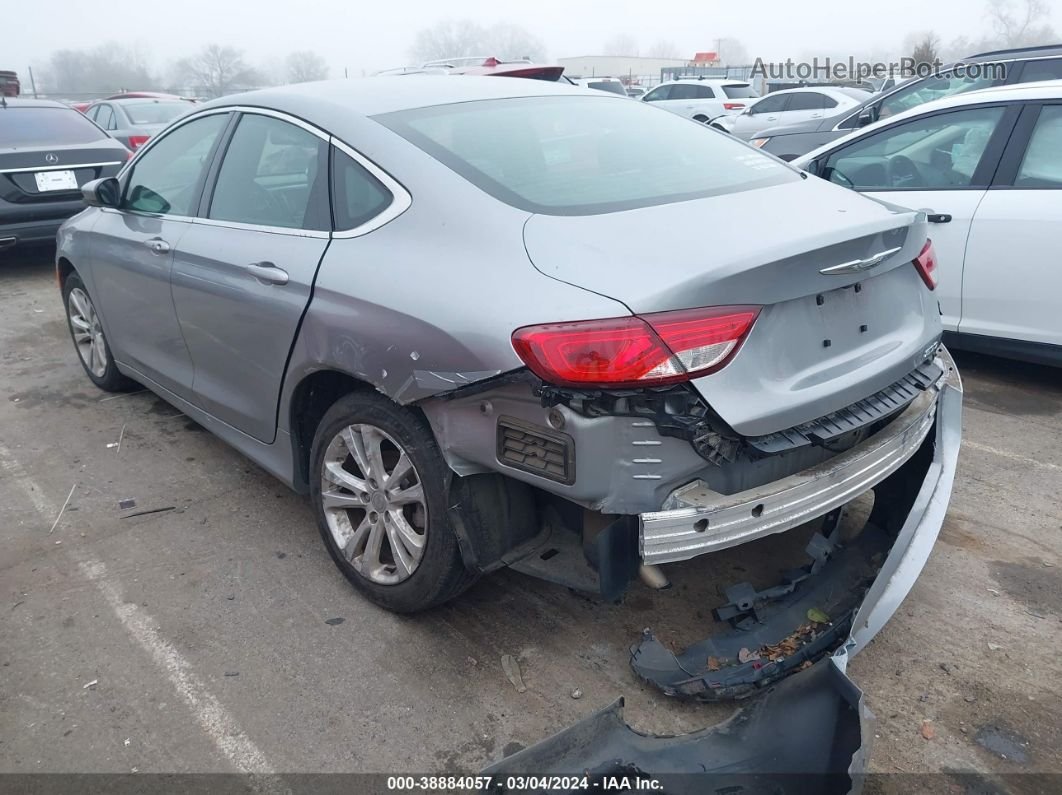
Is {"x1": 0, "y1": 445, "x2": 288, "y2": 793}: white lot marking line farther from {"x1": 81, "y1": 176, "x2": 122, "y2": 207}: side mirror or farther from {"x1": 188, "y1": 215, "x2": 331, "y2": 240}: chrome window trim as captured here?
{"x1": 81, "y1": 176, "x2": 122, "y2": 207}: side mirror

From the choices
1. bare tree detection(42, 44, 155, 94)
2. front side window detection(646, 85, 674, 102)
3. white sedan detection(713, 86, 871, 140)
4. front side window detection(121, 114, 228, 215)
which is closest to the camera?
front side window detection(121, 114, 228, 215)

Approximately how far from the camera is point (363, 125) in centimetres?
288

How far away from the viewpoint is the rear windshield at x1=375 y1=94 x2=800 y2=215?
2604mm

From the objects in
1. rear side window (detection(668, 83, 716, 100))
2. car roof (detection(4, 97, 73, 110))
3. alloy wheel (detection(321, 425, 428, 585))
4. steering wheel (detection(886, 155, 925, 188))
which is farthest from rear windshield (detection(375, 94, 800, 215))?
rear side window (detection(668, 83, 716, 100))

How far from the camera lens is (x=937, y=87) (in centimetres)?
966

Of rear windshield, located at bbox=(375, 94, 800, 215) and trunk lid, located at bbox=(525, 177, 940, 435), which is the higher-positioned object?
rear windshield, located at bbox=(375, 94, 800, 215)

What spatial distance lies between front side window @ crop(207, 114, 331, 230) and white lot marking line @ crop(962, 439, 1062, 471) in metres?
3.13

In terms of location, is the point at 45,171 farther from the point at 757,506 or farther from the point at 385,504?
the point at 757,506

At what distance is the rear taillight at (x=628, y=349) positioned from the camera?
2078 millimetres

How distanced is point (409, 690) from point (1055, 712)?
1846 millimetres

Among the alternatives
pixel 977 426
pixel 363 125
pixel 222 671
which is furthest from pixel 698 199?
pixel 977 426

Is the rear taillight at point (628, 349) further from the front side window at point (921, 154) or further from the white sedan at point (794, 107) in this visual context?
the white sedan at point (794, 107)

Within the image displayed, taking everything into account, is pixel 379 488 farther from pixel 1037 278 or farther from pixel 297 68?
pixel 297 68

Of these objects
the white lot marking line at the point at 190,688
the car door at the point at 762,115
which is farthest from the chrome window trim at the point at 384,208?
the car door at the point at 762,115
